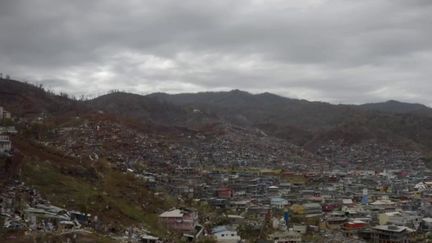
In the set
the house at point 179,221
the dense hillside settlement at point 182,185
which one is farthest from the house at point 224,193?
the house at point 179,221

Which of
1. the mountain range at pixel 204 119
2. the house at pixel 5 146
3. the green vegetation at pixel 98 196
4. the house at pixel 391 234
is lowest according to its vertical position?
the house at pixel 391 234

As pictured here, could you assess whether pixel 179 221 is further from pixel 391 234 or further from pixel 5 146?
pixel 391 234

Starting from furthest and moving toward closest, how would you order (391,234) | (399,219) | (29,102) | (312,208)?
(29,102)
(312,208)
(399,219)
(391,234)

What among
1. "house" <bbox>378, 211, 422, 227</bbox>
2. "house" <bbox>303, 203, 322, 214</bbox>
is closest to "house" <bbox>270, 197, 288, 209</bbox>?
"house" <bbox>303, 203, 322, 214</bbox>

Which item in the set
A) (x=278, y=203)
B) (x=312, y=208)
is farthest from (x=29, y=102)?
(x=312, y=208)

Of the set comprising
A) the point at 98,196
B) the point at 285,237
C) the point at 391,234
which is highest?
the point at 98,196

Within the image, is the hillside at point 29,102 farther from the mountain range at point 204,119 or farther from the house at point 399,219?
the house at point 399,219
